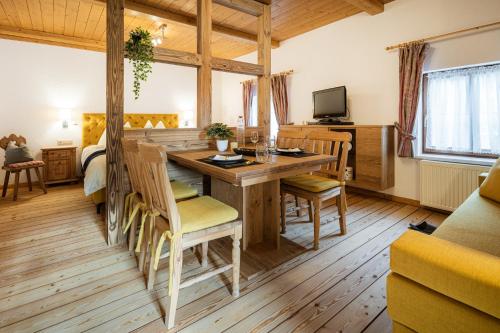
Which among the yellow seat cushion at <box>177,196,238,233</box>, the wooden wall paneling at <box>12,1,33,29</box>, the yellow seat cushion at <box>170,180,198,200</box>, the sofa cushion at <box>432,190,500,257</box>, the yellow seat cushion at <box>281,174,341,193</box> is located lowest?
the sofa cushion at <box>432,190,500,257</box>

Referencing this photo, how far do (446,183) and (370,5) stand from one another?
2.40 m

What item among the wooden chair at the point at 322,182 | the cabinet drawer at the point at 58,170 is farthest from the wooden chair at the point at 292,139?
the cabinet drawer at the point at 58,170

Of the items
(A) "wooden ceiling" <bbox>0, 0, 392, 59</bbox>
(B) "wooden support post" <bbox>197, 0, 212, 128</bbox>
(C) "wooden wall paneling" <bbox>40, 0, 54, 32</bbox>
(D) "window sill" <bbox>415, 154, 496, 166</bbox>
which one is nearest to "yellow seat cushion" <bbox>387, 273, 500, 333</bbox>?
(B) "wooden support post" <bbox>197, 0, 212, 128</bbox>

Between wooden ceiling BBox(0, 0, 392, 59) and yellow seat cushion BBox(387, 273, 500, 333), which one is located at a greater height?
wooden ceiling BBox(0, 0, 392, 59)

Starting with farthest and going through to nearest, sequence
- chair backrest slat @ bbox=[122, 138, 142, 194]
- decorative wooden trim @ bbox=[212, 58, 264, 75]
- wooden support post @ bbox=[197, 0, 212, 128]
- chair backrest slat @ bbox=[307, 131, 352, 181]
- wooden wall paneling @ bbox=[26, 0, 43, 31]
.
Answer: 1. wooden wall paneling @ bbox=[26, 0, 43, 31]
2. decorative wooden trim @ bbox=[212, 58, 264, 75]
3. wooden support post @ bbox=[197, 0, 212, 128]
4. chair backrest slat @ bbox=[307, 131, 352, 181]
5. chair backrest slat @ bbox=[122, 138, 142, 194]

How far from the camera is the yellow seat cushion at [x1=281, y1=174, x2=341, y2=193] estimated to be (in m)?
2.29

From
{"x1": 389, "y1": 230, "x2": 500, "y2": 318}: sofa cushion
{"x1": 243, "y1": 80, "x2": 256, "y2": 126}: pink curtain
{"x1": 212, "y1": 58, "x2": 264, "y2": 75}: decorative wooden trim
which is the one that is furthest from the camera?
{"x1": 243, "y1": 80, "x2": 256, "y2": 126}: pink curtain

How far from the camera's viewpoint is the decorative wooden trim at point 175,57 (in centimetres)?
243

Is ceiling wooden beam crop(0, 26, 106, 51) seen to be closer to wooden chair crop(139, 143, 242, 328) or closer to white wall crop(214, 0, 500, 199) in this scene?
white wall crop(214, 0, 500, 199)

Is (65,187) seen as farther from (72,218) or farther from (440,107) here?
(440,107)

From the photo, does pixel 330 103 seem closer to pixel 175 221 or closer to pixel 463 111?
pixel 463 111

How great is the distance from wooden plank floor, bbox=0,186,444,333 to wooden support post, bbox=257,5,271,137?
1325 mm

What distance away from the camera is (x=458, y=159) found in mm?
3189

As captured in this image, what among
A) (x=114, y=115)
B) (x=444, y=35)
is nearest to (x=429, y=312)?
(x=114, y=115)
